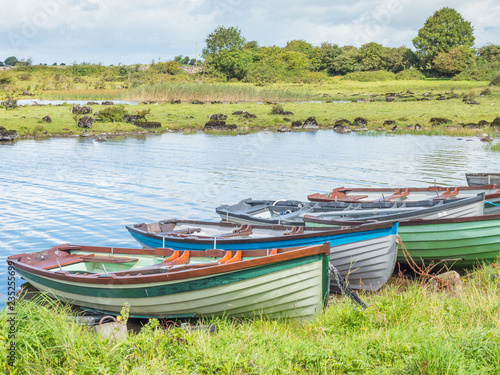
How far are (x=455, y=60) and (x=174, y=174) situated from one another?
3350 inches

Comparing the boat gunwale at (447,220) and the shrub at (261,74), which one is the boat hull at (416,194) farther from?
the shrub at (261,74)

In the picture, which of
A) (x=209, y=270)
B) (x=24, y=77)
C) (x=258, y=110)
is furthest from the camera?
(x=24, y=77)

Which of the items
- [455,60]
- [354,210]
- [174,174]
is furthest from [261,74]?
[354,210]

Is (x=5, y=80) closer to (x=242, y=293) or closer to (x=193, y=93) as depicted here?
(x=193, y=93)

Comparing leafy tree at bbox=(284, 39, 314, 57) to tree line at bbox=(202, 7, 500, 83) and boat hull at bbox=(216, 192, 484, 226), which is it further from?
boat hull at bbox=(216, 192, 484, 226)

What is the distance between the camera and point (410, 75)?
94.8m

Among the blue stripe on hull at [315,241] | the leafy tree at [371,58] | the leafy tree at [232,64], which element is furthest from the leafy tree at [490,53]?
the blue stripe on hull at [315,241]

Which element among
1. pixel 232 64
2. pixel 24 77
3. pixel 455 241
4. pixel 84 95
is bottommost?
pixel 455 241

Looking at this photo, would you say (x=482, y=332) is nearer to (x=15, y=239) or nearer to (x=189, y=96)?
(x=15, y=239)

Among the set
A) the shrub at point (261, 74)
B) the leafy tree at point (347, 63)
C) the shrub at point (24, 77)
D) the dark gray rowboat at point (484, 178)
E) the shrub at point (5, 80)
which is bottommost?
the dark gray rowboat at point (484, 178)

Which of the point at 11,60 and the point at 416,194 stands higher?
the point at 11,60

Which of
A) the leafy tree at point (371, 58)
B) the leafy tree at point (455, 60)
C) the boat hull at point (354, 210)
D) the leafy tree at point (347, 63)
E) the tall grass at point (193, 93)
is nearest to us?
the boat hull at point (354, 210)

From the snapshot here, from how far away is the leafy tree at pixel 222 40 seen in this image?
4240 inches

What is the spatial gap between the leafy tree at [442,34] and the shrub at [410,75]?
6.34 metres
